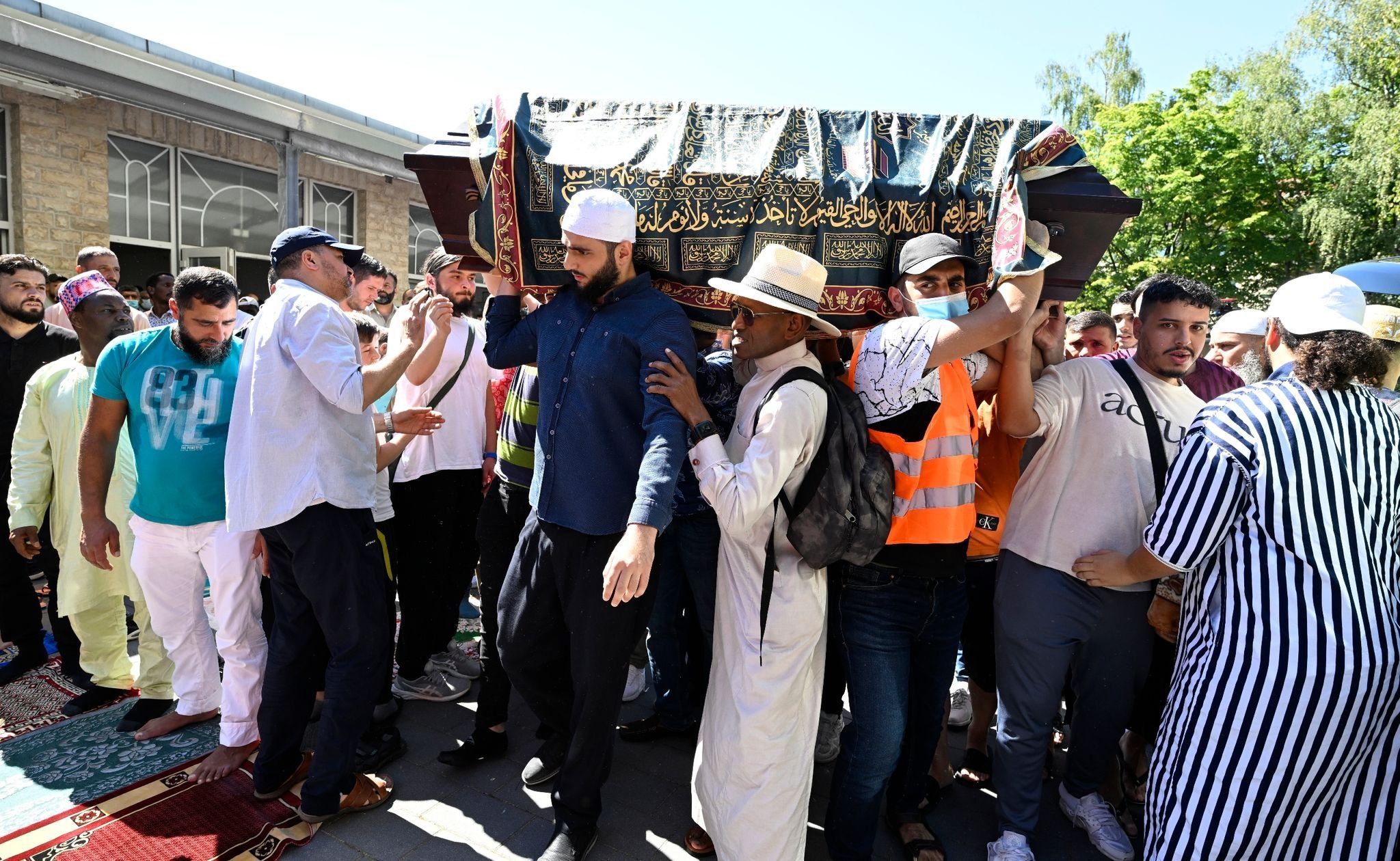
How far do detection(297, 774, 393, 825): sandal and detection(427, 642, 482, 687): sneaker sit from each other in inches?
38.8

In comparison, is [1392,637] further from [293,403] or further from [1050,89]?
[1050,89]

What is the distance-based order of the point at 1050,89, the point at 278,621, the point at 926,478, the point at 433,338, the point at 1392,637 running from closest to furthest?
the point at 1392,637
the point at 926,478
the point at 278,621
the point at 433,338
the point at 1050,89

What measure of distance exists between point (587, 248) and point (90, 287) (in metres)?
3.05

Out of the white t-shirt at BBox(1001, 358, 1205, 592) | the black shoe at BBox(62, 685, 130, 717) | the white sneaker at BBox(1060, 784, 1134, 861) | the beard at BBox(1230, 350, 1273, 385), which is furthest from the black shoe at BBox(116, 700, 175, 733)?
the beard at BBox(1230, 350, 1273, 385)

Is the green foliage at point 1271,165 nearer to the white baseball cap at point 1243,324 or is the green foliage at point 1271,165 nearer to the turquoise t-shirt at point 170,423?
the white baseball cap at point 1243,324

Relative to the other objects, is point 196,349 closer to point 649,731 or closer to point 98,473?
point 98,473

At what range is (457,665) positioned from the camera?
4.27 meters

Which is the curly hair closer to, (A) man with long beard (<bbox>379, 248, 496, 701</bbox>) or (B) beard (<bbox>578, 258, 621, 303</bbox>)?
(B) beard (<bbox>578, 258, 621, 303</bbox>)

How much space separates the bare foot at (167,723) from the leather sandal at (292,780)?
28.1 inches

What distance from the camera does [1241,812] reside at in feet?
7.02

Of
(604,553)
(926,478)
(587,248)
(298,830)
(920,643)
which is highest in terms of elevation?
(587,248)

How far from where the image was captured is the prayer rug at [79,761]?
3047mm

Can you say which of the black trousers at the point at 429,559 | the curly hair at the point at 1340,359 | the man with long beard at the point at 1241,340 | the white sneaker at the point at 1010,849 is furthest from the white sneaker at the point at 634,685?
the man with long beard at the point at 1241,340

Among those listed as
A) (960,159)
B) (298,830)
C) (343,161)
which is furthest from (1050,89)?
(298,830)
